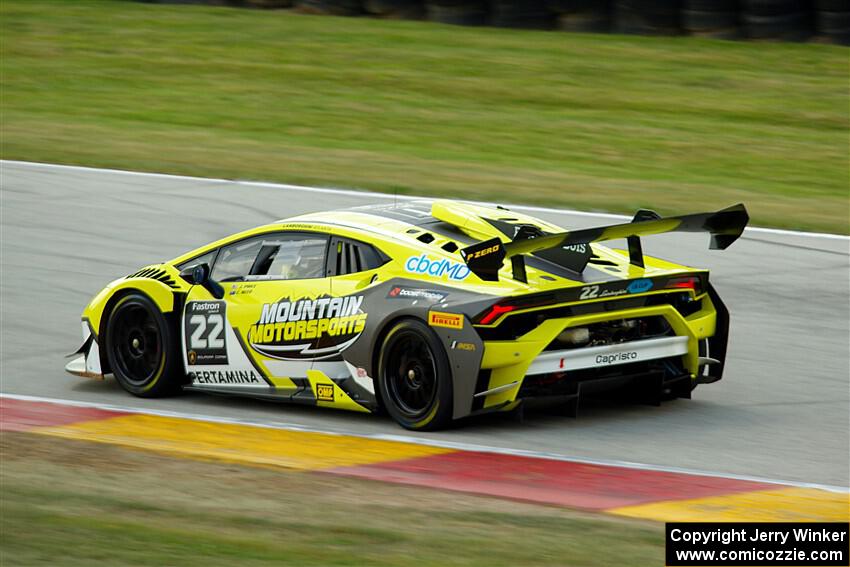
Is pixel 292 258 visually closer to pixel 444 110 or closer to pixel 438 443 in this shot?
pixel 438 443

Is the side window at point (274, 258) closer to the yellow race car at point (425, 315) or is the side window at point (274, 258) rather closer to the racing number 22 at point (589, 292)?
the yellow race car at point (425, 315)

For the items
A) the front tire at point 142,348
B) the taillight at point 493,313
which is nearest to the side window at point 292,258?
the front tire at point 142,348

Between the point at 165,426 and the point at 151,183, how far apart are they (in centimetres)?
797

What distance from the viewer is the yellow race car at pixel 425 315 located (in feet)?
26.0

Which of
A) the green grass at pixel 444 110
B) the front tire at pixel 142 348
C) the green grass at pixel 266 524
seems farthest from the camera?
the green grass at pixel 444 110

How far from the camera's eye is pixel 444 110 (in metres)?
20.2

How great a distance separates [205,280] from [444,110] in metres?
11.2

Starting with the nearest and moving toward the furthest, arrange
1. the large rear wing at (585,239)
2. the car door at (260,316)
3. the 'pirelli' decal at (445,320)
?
1. the large rear wing at (585,239)
2. the 'pirelli' decal at (445,320)
3. the car door at (260,316)

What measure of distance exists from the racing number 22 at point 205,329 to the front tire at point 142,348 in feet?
0.56

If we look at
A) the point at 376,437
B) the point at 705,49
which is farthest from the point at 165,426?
the point at 705,49

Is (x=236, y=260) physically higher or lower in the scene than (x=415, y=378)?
higher

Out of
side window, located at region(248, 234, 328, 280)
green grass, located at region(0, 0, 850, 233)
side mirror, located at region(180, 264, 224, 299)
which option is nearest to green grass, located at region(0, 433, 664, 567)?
side window, located at region(248, 234, 328, 280)

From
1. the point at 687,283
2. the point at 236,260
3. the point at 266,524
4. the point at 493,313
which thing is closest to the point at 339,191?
the point at 236,260

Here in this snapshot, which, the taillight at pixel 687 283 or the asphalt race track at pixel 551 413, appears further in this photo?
the taillight at pixel 687 283
